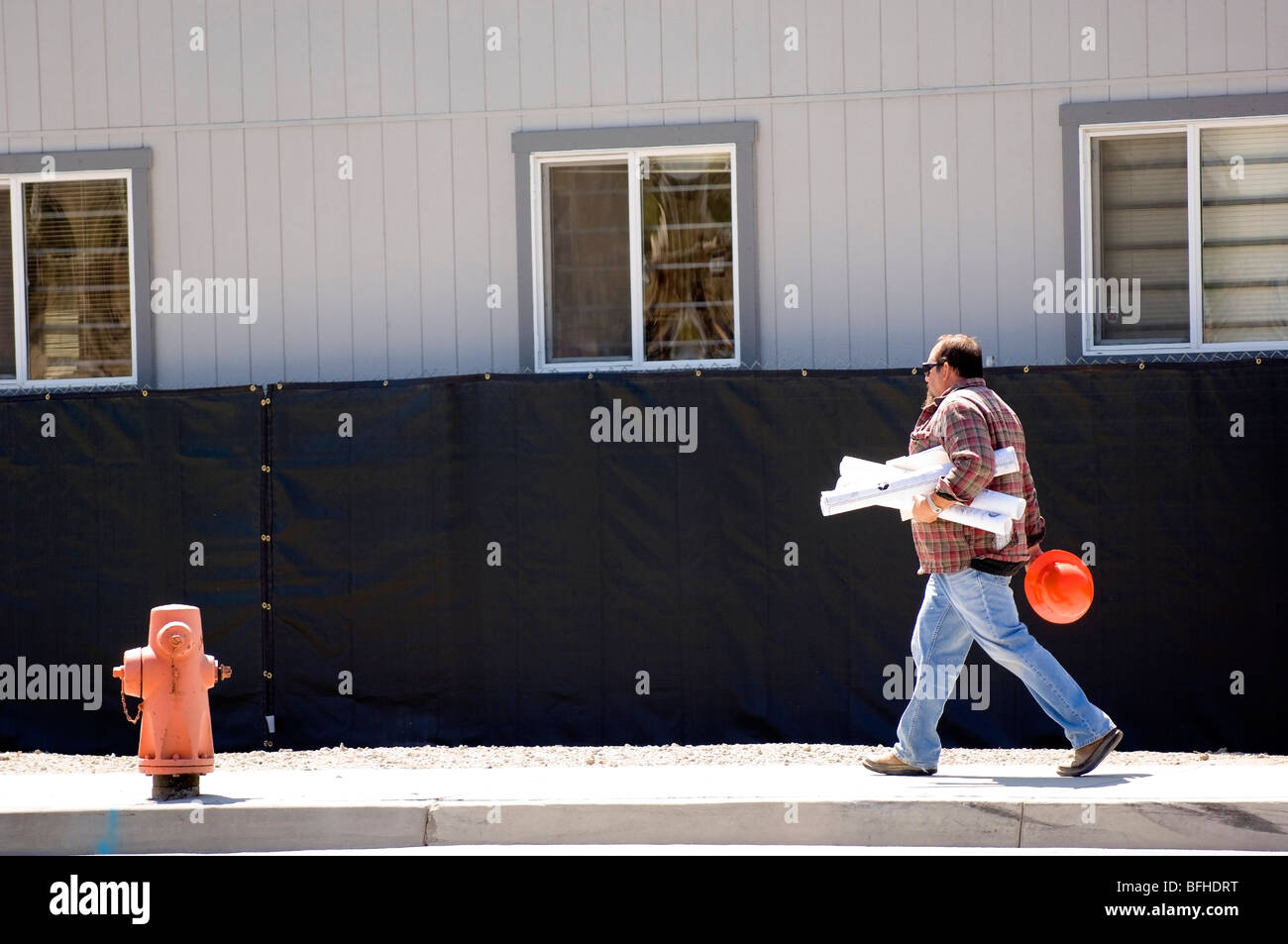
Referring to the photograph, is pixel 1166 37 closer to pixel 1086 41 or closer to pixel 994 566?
pixel 1086 41

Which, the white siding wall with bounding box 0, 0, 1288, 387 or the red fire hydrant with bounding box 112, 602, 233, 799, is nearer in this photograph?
the red fire hydrant with bounding box 112, 602, 233, 799

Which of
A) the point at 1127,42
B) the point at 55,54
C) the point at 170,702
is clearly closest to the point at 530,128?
the point at 55,54

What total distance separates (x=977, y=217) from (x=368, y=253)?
3947 millimetres

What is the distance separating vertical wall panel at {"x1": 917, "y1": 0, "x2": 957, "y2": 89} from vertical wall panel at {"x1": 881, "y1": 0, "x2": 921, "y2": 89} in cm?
5

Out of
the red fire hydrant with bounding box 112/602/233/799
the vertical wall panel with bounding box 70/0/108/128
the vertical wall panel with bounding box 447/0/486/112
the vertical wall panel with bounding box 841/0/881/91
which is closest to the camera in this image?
the red fire hydrant with bounding box 112/602/233/799

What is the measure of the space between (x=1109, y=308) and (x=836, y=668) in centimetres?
295

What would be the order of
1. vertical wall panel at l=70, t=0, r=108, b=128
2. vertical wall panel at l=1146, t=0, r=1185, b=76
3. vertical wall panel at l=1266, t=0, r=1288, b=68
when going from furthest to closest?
vertical wall panel at l=70, t=0, r=108, b=128
vertical wall panel at l=1146, t=0, r=1185, b=76
vertical wall panel at l=1266, t=0, r=1288, b=68

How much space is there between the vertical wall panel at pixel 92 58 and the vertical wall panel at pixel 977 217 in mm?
5704

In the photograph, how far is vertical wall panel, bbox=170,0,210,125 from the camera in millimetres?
10766

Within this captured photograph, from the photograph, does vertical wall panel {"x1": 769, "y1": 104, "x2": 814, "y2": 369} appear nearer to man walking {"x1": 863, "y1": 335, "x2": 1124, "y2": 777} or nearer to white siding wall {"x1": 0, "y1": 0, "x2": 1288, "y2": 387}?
white siding wall {"x1": 0, "y1": 0, "x2": 1288, "y2": 387}

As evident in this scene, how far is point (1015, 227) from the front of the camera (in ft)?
33.0

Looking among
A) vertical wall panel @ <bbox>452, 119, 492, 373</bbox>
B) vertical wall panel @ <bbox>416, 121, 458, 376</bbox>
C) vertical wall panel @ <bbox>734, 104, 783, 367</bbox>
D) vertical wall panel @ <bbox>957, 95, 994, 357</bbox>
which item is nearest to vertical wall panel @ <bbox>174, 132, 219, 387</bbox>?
vertical wall panel @ <bbox>416, 121, 458, 376</bbox>

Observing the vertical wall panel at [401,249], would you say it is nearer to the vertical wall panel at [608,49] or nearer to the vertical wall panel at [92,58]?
the vertical wall panel at [608,49]
